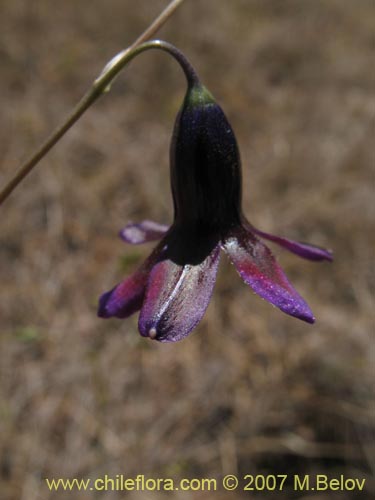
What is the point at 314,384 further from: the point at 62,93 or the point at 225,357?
the point at 62,93

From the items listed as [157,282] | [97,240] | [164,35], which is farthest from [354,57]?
[157,282]

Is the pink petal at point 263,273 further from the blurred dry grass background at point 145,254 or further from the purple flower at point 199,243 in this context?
the blurred dry grass background at point 145,254

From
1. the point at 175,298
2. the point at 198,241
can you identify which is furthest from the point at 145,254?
the point at 175,298

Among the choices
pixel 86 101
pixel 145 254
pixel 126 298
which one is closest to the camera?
pixel 86 101

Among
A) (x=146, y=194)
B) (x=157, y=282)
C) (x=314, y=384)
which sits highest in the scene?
(x=157, y=282)

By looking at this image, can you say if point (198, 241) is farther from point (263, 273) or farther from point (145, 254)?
→ point (145, 254)

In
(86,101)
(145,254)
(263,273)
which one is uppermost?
(86,101)

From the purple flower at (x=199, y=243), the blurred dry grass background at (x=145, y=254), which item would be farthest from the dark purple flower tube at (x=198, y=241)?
the blurred dry grass background at (x=145, y=254)
